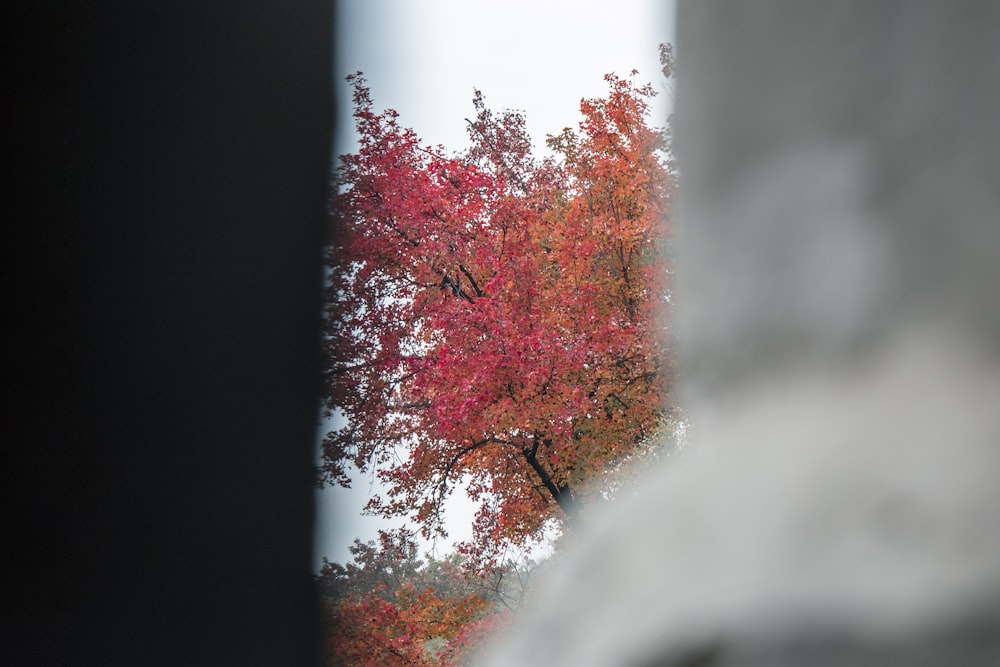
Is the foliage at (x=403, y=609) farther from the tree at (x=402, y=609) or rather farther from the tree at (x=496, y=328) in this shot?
the tree at (x=496, y=328)

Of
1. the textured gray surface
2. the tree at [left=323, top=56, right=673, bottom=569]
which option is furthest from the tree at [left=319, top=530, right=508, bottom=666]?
the textured gray surface

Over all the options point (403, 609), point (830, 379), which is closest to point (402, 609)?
point (403, 609)

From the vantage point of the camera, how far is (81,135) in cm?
127

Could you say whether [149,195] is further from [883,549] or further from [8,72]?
[883,549]

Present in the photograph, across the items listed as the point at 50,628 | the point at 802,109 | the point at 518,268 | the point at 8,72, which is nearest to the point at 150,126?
the point at 8,72

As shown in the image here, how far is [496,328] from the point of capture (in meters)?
2.88

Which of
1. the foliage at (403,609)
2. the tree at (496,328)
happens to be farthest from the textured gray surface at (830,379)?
the foliage at (403,609)

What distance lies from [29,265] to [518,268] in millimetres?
2059

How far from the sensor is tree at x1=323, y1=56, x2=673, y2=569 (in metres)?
2.90

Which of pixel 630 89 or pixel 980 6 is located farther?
pixel 630 89

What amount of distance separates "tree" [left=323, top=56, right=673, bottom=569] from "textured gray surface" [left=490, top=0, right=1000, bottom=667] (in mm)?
2720

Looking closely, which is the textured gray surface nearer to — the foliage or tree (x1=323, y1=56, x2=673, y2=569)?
tree (x1=323, y1=56, x2=673, y2=569)

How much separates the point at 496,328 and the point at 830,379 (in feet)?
9.24

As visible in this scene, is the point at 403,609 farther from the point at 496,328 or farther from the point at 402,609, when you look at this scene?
the point at 496,328
